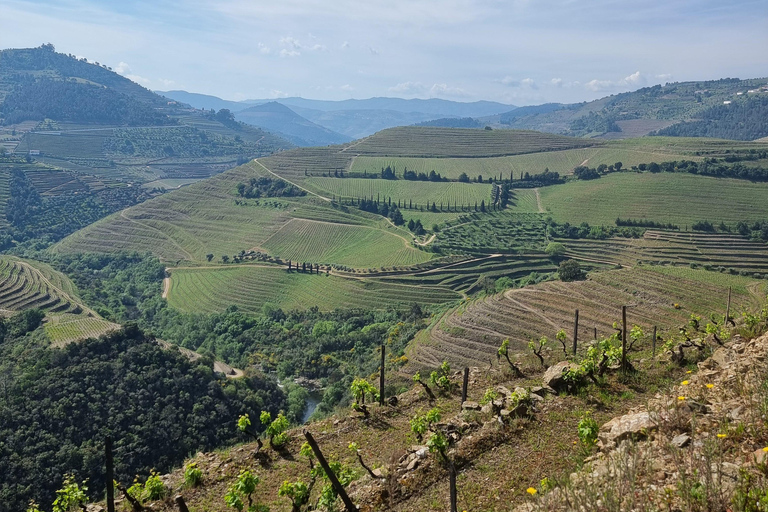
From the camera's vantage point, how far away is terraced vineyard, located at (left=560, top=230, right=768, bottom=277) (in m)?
75.4

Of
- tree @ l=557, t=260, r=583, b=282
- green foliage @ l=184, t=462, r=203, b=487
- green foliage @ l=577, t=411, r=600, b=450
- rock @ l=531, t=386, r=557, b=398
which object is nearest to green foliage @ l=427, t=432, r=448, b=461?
green foliage @ l=577, t=411, r=600, b=450

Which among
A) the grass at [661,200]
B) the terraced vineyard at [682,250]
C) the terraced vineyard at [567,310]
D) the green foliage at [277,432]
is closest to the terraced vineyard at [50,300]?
the terraced vineyard at [567,310]

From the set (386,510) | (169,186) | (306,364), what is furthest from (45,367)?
(169,186)

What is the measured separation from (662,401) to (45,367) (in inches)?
1708

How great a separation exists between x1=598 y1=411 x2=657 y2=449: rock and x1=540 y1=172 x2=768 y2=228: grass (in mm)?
96128

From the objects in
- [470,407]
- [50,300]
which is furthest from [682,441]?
[50,300]

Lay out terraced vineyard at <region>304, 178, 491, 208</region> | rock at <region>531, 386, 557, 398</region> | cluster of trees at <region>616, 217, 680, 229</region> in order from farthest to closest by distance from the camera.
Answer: terraced vineyard at <region>304, 178, 491, 208</region> < cluster of trees at <region>616, 217, 680, 229</region> < rock at <region>531, 386, 557, 398</region>

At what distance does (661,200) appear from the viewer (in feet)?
343

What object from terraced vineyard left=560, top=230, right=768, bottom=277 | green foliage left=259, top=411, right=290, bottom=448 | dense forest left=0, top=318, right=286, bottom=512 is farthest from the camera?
terraced vineyard left=560, top=230, right=768, bottom=277

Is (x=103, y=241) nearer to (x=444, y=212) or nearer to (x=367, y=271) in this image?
(x=367, y=271)

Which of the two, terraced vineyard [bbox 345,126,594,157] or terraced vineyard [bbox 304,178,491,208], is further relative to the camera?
terraced vineyard [bbox 345,126,594,157]

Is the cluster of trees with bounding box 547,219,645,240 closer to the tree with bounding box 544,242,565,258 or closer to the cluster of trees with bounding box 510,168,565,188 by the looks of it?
the tree with bounding box 544,242,565,258

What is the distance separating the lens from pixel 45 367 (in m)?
38.7

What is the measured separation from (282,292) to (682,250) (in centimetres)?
6864
